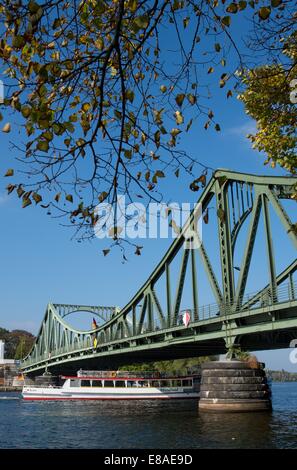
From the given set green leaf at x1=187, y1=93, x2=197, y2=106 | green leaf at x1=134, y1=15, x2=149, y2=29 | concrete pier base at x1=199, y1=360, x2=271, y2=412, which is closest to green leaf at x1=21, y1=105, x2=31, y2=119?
green leaf at x1=134, y1=15, x2=149, y2=29

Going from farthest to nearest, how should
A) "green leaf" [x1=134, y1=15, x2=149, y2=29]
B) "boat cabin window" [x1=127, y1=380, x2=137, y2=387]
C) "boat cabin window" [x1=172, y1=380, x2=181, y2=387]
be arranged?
"boat cabin window" [x1=172, y1=380, x2=181, y2=387] → "boat cabin window" [x1=127, y1=380, x2=137, y2=387] → "green leaf" [x1=134, y1=15, x2=149, y2=29]

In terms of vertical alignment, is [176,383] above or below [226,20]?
below

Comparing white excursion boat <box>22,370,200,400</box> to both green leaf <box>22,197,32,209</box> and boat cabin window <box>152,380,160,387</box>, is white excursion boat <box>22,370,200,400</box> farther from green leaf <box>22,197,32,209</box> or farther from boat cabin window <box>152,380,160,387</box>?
green leaf <box>22,197,32,209</box>

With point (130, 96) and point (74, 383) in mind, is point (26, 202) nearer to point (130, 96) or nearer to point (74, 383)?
point (130, 96)

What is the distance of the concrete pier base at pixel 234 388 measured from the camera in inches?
1475

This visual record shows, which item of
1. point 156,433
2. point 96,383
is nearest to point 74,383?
point 96,383

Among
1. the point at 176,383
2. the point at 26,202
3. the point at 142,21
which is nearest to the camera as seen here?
the point at 142,21

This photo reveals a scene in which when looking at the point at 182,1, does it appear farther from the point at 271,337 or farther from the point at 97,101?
the point at 271,337

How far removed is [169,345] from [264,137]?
3834 cm

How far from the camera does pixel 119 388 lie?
69438mm

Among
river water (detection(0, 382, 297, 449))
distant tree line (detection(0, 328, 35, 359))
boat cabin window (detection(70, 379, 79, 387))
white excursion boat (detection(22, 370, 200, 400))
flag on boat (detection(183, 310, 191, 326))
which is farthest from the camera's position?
distant tree line (detection(0, 328, 35, 359))

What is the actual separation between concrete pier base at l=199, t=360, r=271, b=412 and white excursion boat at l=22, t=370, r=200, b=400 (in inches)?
1249

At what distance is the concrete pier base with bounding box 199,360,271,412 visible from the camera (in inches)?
1475

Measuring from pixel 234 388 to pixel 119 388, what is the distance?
113 ft
